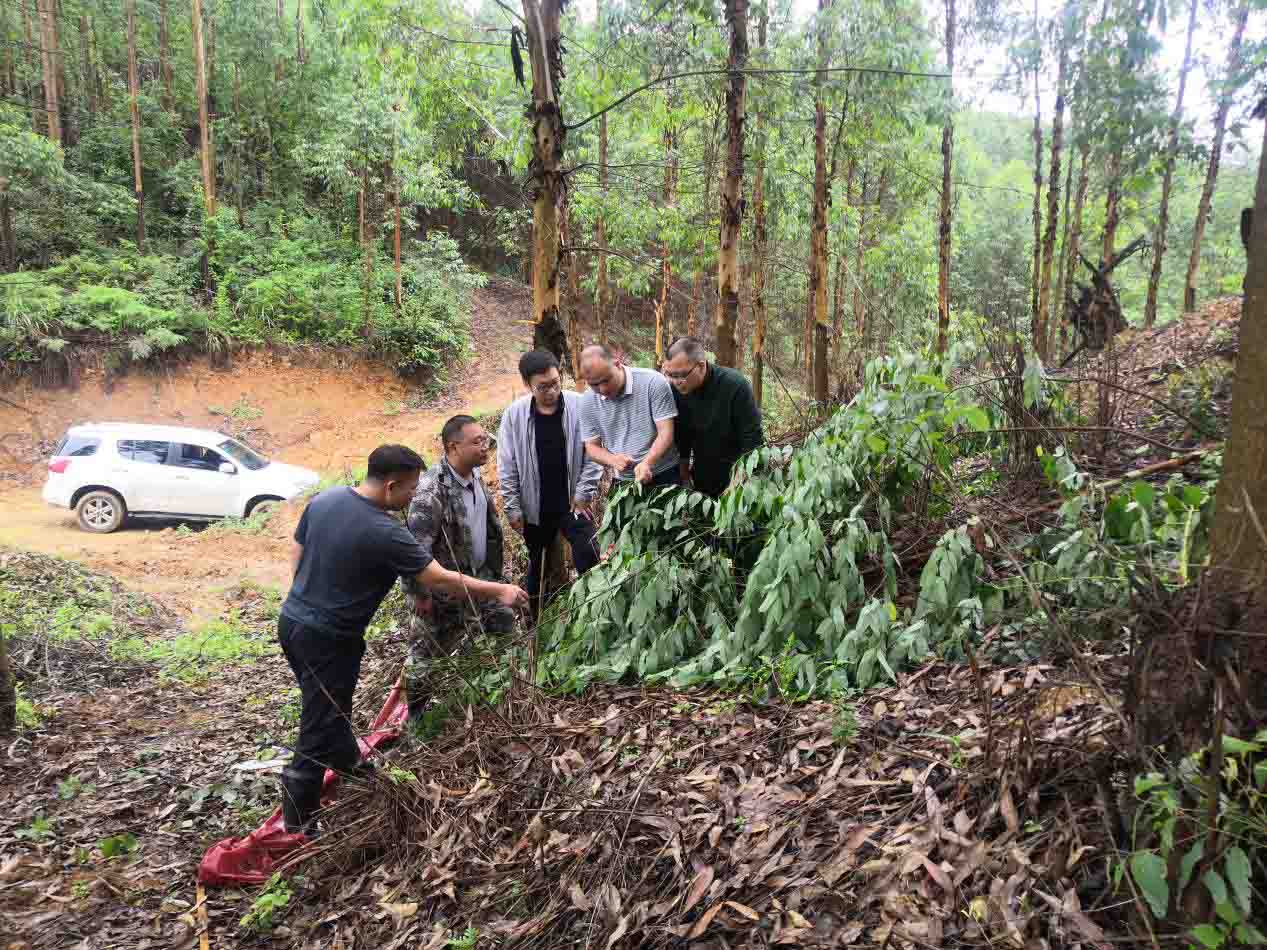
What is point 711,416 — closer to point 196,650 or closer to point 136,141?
point 196,650

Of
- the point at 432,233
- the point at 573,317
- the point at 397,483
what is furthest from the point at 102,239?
the point at 397,483

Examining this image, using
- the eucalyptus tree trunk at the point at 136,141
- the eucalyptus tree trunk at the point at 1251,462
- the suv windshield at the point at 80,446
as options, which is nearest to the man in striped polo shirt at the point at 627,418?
the eucalyptus tree trunk at the point at 1251,462

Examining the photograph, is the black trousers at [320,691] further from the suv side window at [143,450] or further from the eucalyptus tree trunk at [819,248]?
the suv side window at [143,450]

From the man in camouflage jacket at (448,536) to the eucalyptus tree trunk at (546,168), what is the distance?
181cm

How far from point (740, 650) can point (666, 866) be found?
1.32 meters

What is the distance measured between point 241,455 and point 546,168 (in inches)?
349

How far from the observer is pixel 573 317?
12656 millimetres

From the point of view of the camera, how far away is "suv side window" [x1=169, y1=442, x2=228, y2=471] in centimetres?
1180

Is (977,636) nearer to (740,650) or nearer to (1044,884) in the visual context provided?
(740,650)

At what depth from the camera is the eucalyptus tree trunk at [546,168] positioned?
5.83 metres

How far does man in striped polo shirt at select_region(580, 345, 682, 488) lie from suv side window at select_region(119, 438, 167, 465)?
31.2 feet

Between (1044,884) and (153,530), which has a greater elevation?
(1044,884)

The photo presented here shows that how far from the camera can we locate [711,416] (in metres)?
4.95

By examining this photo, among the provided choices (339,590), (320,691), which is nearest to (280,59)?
(339,590)
